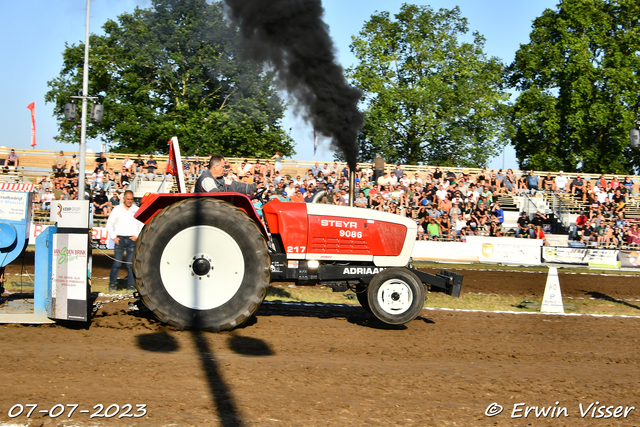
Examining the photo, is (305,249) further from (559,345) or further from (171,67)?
(171,67)

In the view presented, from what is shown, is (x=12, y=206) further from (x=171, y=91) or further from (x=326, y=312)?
(x=171, y=91)

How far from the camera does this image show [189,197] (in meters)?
6.11

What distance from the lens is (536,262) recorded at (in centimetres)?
1795

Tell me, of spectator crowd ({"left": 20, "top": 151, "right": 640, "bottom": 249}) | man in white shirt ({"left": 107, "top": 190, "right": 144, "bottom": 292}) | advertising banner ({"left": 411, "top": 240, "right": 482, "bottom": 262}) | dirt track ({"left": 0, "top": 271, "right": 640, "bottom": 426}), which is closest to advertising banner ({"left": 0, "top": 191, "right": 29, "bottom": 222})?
dirt track ({"left": 0, "top": 271, "right": 640, "bottom": 426})

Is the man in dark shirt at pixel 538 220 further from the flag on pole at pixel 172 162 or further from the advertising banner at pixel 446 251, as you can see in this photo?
the flag on pole at pixel 172 162

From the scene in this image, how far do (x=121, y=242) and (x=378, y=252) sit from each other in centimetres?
479

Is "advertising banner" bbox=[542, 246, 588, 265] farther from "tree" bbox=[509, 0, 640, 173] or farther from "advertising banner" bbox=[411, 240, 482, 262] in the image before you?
"tree" bbox=[509, 0, 640, 173]

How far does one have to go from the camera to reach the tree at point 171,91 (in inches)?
1039

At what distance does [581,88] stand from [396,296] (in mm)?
30920

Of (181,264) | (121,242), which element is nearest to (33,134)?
(121,242)

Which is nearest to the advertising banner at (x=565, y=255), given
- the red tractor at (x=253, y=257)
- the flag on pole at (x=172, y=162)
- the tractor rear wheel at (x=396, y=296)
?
the red tractor at (x=253, y=257)

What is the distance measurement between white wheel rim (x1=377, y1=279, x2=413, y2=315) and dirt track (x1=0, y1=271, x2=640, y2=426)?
0.99ft

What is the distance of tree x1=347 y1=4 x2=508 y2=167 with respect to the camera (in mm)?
33062

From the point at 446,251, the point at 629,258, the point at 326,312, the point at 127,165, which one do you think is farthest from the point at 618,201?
the point at 127,165
